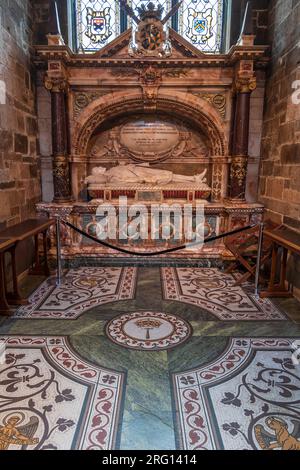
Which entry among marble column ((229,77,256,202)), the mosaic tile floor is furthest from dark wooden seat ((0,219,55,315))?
marble column ((229,77,256,202))

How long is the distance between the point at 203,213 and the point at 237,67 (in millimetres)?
2025

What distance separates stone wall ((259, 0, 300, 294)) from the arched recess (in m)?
0.65

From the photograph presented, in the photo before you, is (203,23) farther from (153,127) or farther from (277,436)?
(277,436)

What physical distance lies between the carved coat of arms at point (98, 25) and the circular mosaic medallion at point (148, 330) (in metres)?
4.30

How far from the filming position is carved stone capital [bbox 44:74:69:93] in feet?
14.1

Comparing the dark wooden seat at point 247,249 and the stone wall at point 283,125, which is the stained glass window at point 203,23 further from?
the dark wooden seat at point 247,249

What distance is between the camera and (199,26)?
4.97 metres

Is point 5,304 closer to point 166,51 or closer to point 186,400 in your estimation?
point 186,400

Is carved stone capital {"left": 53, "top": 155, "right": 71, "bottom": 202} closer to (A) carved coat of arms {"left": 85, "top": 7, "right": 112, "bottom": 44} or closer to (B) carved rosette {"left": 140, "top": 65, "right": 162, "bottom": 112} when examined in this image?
(B) carved rosette {"left": 140, "top": 65, "right": 162, "bottom": 112}

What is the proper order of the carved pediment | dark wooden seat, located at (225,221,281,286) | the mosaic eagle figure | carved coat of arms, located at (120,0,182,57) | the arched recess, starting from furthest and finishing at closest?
the arched recess → the carved pediment → carved coat of arms, located at (120,0,182,57) → dark wooden seat, located at (225,221,281,286) → the mosaic eagle figure

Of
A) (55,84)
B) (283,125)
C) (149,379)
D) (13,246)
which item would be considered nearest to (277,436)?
(149,379)

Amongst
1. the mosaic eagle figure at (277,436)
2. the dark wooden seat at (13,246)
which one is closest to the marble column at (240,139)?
the dark wooden seat at (13,246)

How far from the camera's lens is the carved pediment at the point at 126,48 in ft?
14.5

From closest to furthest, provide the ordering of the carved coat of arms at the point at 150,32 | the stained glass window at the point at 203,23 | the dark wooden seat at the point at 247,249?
the dark wooden seat at the point at 247,249
the carved coat of arms at the point at 150,32
the stained glass window at the point at 203,23
